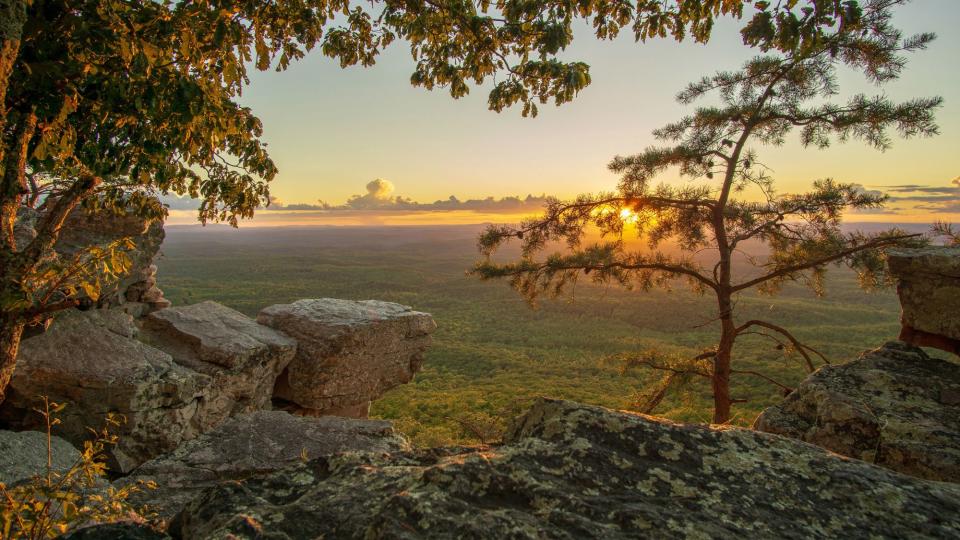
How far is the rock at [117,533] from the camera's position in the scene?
2.13m

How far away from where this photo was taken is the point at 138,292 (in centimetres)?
1223

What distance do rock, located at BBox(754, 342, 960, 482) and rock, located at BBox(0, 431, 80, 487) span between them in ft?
29.1

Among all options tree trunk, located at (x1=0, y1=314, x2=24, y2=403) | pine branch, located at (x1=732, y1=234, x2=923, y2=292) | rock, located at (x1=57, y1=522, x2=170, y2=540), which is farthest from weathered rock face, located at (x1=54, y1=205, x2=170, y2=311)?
pine branch, located at (x1=732, y1=234, x2=923, y2=292)

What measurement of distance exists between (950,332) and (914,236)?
5.58 meters

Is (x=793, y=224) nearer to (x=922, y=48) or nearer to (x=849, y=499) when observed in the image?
(x=922, y=48)

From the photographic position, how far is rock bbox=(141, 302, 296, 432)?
11.2 meters

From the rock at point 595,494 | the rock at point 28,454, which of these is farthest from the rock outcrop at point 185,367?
the rock at point 595,494

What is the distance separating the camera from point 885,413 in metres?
4.74

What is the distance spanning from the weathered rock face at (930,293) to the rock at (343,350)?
12.9 meters

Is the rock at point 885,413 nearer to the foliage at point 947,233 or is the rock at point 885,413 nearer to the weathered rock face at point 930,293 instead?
the weathered rock face at point 930,293

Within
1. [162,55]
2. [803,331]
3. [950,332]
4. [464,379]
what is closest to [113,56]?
[162,55]

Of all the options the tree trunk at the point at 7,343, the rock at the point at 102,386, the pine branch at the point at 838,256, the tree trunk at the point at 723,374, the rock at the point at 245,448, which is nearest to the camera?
the rock at the point at 245,448

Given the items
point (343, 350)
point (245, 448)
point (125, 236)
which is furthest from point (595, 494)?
point (343, 350)

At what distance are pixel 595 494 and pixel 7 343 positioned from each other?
6.98m
